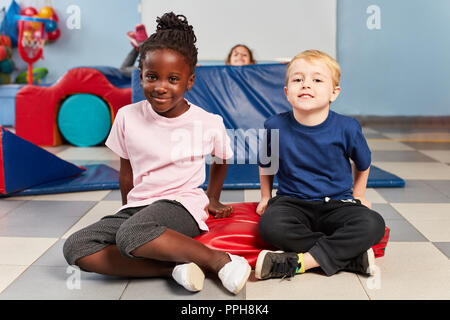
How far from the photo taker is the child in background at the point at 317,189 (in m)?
1.41

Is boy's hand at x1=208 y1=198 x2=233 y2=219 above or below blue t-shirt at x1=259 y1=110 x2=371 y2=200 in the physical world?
below

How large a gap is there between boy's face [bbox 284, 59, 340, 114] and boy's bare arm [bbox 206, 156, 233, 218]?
30cm

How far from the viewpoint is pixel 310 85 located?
1.53 m

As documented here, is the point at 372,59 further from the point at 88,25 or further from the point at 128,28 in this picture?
the point at 88,25

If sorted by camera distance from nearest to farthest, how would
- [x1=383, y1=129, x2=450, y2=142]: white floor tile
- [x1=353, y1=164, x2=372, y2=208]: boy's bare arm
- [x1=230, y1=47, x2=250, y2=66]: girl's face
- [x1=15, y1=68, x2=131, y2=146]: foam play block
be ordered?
1. [x1=353, y1=164, x2=372, y2=208]: boy's bare arm
2. [x1=230, y1=47, x2=250, y2=66]: girl's face
3. [x1=15, y1=68, x2=131, y2=146]: foam play block
4. [x1=383, y1=129, x2=450, y2=142]: white floor tile

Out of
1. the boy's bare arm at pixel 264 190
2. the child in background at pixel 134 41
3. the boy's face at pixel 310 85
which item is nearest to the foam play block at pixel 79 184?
the boy's bare arm at pixel 264 190

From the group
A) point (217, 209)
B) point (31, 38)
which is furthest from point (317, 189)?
point (31, 38)

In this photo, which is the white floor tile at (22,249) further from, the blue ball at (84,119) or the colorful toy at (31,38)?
the colorful toy at (31,38)

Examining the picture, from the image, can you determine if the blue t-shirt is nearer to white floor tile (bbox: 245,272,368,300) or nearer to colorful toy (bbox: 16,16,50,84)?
white floor tile (bbox: 245,272,368,300)

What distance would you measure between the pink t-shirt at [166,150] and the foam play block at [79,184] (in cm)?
95

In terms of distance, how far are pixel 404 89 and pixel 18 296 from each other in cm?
Answer: 475

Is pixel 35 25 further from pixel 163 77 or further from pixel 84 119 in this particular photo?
pixel 163 77

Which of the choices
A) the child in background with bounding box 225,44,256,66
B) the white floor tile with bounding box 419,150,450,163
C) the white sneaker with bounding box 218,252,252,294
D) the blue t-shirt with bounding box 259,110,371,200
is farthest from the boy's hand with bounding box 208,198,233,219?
the white floor tile with bounding box 419,150,450,163

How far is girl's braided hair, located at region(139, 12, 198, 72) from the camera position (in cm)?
145
